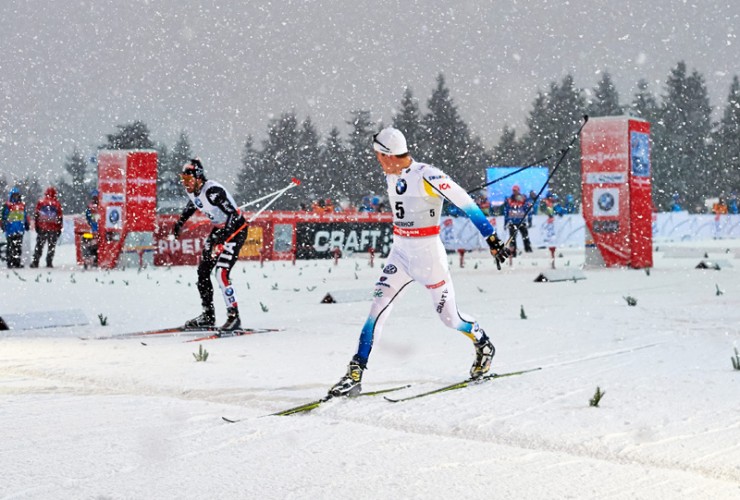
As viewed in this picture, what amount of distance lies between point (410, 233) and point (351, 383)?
1.12m

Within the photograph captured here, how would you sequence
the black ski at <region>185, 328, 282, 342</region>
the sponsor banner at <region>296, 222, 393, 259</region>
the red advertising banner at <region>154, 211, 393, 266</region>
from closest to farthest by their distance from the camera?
the black ski at <region>185, 328, 282, 342</region>
the red advertising banner at <region>154, 211, 393, 266</region>
the sponsor banner at <region>296, 222, 393, 259</region>

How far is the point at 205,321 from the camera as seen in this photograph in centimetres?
1058

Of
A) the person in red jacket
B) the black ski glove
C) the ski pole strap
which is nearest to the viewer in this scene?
the black ski glove

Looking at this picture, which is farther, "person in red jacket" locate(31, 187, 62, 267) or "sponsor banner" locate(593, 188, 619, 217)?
"person in red jacket" locate(31, 187, 62, 267)

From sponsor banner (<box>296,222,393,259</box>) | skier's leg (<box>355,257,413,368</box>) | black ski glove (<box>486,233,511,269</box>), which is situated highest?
sponsor banner (<box>296,222,393,259</box>)

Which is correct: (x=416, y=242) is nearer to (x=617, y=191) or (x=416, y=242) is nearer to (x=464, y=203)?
(x=464, y=203)

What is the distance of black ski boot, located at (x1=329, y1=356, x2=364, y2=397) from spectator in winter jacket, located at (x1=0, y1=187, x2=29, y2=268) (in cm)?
1906

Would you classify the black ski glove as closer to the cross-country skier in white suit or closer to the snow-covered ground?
the cross-country skier in white suit

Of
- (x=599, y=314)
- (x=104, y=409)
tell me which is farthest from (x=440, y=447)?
(x=599, y=314)

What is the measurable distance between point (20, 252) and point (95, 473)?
2145cm

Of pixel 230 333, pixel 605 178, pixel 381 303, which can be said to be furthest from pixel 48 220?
pixel 381 303

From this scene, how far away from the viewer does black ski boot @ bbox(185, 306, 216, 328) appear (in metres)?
10.5

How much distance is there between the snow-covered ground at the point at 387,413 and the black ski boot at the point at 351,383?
0.41ft

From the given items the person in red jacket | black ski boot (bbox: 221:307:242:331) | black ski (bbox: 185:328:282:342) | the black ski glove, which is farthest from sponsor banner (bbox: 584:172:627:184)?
the black ski glove
